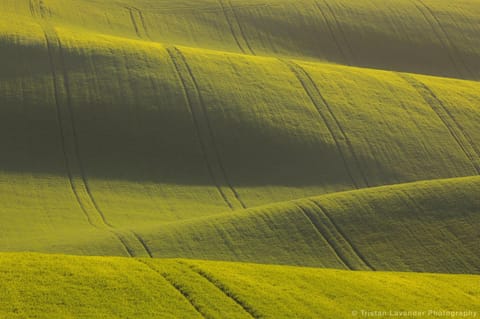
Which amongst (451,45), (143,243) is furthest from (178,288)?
(451,45)

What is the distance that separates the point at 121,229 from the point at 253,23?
107 ft

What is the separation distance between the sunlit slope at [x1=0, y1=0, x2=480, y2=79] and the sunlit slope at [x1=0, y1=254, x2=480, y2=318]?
3913cm

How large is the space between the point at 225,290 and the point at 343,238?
14084 millimetres

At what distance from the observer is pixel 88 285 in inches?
722

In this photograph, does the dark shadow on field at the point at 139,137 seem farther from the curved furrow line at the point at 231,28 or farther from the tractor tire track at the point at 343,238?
the curved furrow line at the point at 231,28

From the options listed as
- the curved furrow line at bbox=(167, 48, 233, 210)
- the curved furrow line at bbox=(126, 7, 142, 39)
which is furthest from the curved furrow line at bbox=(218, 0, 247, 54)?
the curved furrow line at bbox=(167, 48, 233, 210)

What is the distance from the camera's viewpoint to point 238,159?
4294 centimetres

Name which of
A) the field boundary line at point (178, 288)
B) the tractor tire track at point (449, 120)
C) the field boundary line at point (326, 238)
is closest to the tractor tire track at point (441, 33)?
the tractor tire track at point (449, 120)

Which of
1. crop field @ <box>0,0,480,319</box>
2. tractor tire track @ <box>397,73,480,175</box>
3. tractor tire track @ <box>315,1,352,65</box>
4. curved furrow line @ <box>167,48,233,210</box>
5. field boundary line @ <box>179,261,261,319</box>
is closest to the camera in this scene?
field boundary line @ <box>179,261,261,319</box>

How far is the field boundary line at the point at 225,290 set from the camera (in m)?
18.0

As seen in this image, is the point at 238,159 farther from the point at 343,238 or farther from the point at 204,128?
the point at 343,238

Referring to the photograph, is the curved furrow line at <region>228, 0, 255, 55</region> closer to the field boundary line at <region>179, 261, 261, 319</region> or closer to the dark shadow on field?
the dark shadow on field

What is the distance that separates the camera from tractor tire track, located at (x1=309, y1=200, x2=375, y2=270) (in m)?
31.1

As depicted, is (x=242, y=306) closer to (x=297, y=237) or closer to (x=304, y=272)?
(x=304, y=272)
